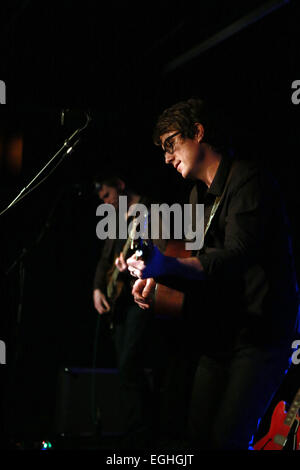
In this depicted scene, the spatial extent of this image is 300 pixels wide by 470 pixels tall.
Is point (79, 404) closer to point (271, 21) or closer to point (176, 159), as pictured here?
point (176, 159)

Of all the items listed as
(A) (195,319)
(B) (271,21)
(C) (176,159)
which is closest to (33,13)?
(B) (271,21)

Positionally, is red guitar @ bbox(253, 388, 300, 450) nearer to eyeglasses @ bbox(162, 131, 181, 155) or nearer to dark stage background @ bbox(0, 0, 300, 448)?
dark stage background @ bbox(0, 0, 300, 448)

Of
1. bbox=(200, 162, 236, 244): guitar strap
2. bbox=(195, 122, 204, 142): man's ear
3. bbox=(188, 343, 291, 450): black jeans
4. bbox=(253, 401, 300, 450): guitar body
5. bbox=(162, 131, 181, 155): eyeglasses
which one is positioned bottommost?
bbox=(253, 401, 300, 450): guitar body

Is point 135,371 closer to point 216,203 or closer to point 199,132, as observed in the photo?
point 216,203

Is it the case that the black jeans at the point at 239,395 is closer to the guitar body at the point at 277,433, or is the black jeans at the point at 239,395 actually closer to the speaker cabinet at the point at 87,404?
the guitar body at the point at 277,433

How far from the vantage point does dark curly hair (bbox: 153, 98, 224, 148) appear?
2385mm

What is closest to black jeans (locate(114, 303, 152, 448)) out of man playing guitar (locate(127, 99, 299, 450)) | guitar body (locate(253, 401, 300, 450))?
guitar body (locate(253, 401, 300, 450))

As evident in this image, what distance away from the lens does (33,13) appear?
4.37 metres

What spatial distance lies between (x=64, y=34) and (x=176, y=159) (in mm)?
2831

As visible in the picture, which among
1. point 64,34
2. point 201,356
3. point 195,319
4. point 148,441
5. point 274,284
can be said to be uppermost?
point 64,34

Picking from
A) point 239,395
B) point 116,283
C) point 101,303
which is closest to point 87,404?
point 101,303

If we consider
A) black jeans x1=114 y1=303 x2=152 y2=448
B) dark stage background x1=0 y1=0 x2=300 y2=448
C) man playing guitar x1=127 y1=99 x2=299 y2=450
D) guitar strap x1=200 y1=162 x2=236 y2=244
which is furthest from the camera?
dark stage background x1=0 y1=0 x2=300 y2=448

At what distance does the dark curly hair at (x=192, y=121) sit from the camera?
2385 mm

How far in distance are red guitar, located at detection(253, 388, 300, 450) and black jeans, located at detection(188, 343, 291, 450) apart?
78 cm
